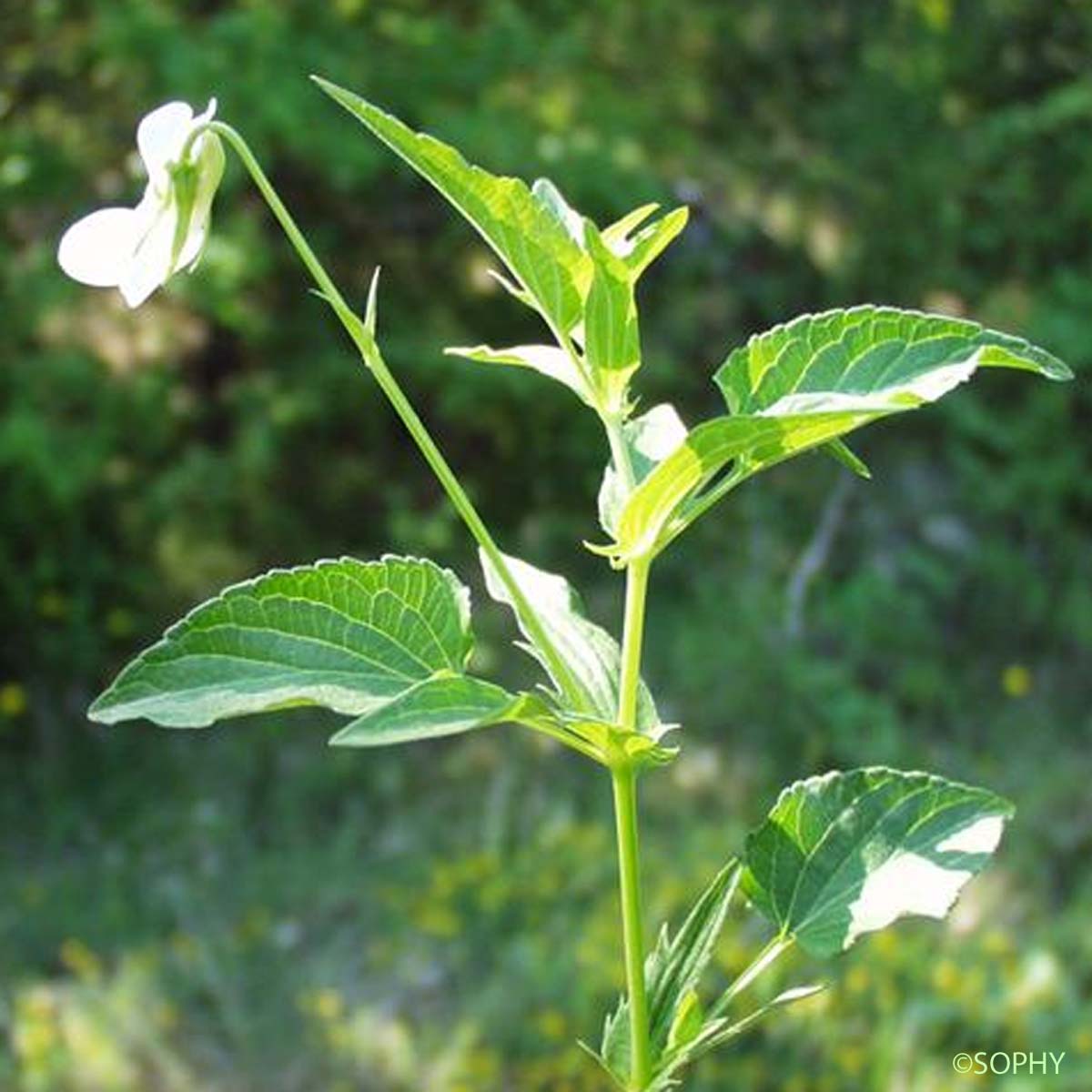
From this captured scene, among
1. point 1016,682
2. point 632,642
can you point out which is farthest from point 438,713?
point 1016,682

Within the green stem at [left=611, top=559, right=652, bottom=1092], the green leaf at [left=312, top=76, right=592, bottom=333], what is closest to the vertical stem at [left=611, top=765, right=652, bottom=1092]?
the green stem at [left=611, top=559, right=652, bottom=1092]

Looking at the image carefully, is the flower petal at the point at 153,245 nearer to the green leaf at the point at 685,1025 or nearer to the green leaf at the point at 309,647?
the green leaf at the point at 309,647

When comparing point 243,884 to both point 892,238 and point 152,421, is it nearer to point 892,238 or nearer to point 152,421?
point 152,421

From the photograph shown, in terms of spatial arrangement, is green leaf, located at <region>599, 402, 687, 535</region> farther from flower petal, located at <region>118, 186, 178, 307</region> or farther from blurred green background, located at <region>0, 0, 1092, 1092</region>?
blurred green background, located at <region>0, 0, 1092, 1092</region>

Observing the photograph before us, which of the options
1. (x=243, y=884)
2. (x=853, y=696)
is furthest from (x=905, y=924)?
(x=243, y=884)

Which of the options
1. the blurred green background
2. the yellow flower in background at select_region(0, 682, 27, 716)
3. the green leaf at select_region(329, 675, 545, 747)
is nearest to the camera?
the green leaf at select_region(329, 675, 545, 747)

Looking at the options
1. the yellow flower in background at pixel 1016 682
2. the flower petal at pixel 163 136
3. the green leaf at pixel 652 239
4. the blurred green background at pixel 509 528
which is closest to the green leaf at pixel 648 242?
the green leaf at pixel 652 239
